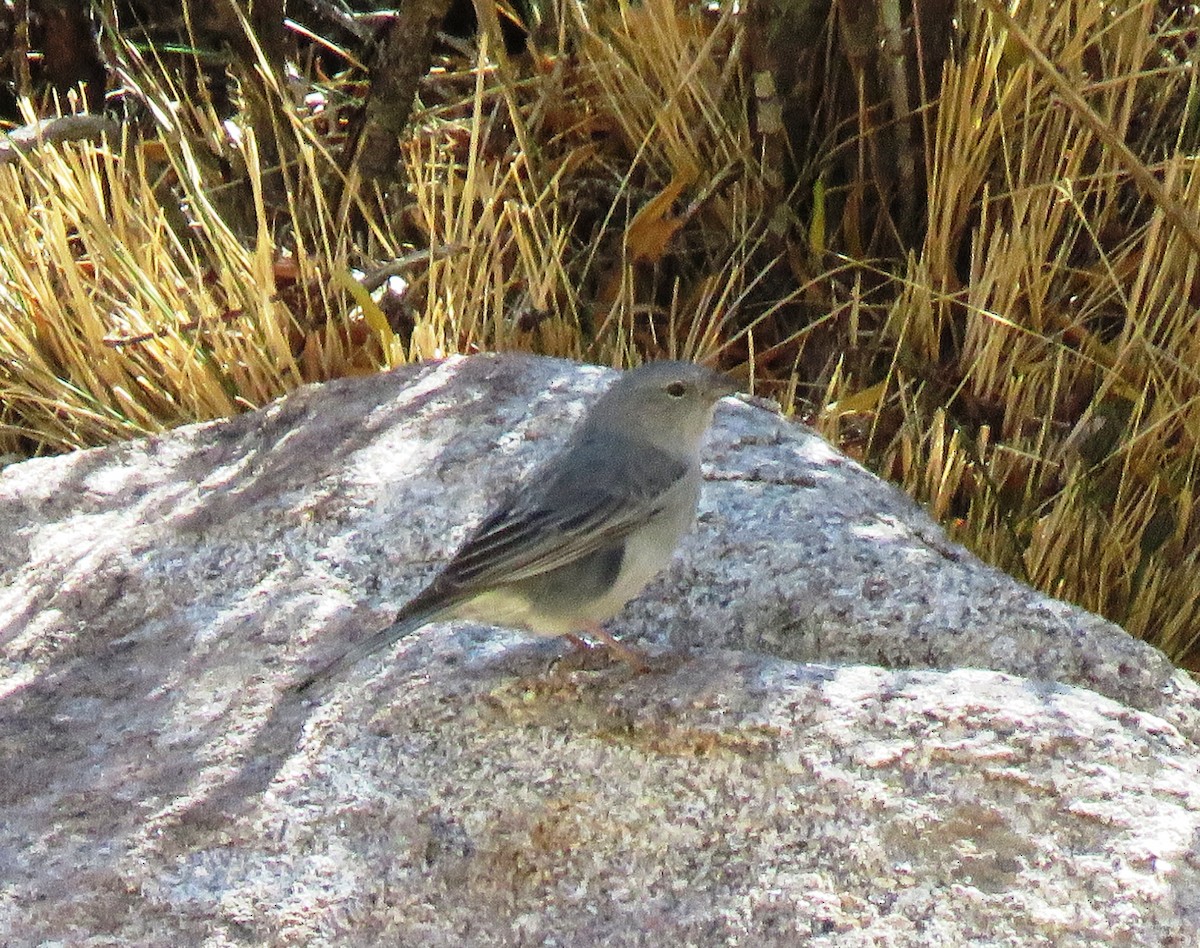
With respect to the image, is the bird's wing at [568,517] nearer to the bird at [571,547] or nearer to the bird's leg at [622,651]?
the bird at [571,547]

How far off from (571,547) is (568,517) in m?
0.07

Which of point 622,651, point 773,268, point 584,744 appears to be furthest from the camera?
point 773,268

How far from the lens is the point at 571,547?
10.4 ft

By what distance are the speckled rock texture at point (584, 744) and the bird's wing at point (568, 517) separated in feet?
0.73

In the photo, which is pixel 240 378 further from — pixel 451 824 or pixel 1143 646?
pixel 1143 646

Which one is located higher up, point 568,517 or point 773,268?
point 568,517

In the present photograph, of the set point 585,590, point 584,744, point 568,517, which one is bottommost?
point 584,744

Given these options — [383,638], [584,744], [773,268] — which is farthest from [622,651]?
[773,268]

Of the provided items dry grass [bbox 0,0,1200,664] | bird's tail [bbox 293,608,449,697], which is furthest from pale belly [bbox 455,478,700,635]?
dry grass [bbox 0,0,1200,664]

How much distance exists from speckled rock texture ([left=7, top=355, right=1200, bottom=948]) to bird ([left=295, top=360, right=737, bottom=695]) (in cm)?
12

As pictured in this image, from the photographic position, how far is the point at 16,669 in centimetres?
349

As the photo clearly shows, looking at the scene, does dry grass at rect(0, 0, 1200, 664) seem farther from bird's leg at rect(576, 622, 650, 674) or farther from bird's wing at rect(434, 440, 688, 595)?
bird's leg at rect(576, 622, 650, 674)

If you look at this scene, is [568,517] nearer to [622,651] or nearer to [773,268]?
[622,651]

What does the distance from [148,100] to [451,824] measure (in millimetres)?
3918
